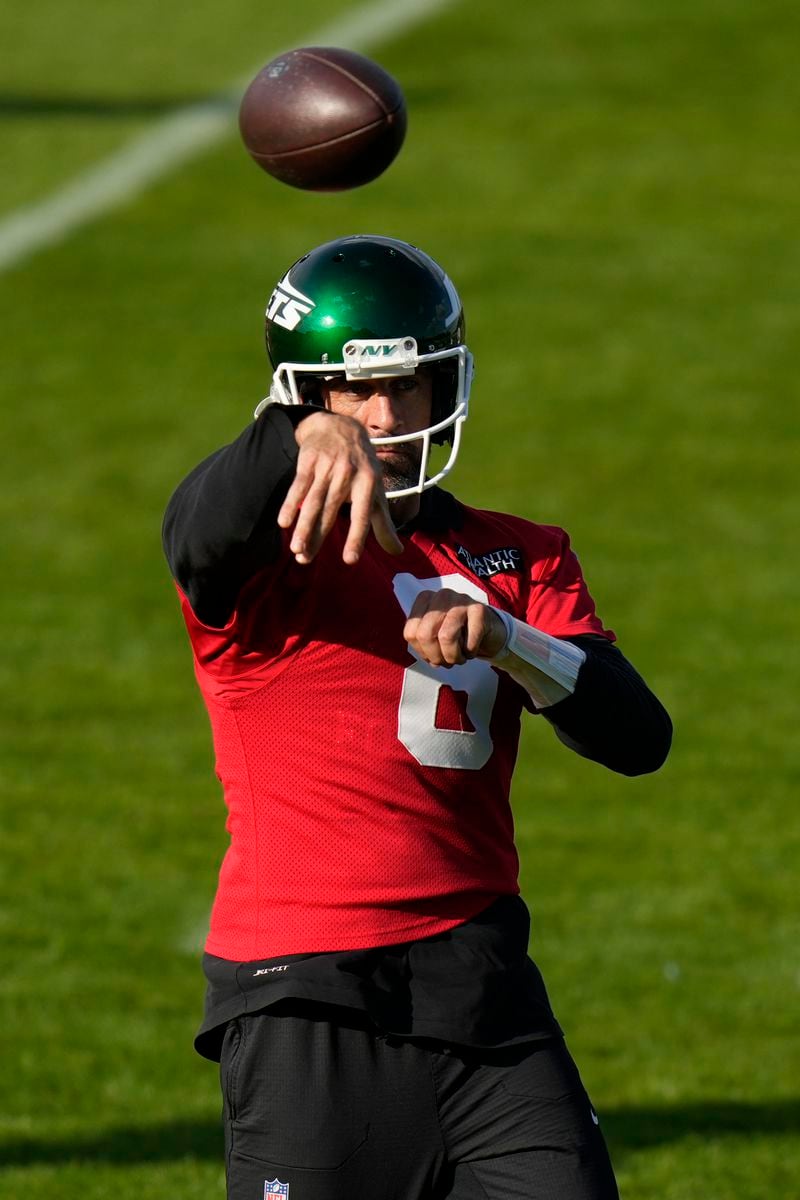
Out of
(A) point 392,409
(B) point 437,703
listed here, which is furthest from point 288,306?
(B) point 437,703

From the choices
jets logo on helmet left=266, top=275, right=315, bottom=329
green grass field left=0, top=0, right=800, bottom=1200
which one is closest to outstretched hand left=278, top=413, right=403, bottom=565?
jets logo on helmet left=266, top=275, right=315, bottom=329

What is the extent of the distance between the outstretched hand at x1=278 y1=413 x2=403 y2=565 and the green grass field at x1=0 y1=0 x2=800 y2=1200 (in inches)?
141

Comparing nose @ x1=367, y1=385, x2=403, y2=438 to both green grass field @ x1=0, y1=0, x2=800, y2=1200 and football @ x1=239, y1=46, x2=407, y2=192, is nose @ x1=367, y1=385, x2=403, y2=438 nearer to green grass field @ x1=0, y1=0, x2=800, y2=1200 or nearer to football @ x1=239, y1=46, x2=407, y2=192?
football @ x1=239, y1=46, x2=407, y2=192

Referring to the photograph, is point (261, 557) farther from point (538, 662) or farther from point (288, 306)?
point (288, 306)

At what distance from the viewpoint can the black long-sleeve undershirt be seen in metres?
3.46

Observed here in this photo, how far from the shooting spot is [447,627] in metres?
3.37

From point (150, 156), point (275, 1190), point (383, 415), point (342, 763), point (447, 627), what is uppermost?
point (150, 156)

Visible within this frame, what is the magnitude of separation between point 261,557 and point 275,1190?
1204 mm

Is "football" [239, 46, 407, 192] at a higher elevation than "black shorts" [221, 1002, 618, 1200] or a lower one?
higher

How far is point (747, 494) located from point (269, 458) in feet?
38.8

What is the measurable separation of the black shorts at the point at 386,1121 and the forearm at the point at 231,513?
84 cm

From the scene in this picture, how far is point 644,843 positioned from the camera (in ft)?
32.0

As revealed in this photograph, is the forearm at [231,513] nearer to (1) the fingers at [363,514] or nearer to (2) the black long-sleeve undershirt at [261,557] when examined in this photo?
(2) the black long-sleeve undershirt at [261,557]

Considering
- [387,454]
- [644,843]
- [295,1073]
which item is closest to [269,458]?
[387,454]
